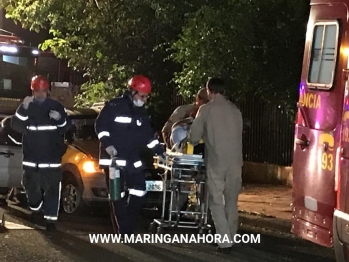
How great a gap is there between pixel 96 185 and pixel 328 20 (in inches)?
191

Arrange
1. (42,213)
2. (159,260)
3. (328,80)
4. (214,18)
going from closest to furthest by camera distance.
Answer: (328,80), (159,260), (42,213), (214,18)

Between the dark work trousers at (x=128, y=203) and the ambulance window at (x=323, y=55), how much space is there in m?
2.47

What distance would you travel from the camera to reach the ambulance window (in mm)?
7349

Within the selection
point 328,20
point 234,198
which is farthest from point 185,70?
point 328,20

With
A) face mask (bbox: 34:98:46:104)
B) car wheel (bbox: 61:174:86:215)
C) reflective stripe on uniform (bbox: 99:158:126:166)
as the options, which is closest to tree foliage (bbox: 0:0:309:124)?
car wheel (bbox: 61:174:86:215)

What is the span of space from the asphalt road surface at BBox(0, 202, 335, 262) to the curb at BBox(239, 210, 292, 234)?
9.1 inches

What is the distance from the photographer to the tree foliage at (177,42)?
12867mm

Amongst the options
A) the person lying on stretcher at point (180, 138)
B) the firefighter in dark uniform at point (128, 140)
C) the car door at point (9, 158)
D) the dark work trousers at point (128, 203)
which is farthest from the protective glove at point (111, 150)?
the car door at point (9, 158)

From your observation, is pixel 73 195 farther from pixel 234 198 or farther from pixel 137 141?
pixel 234 198

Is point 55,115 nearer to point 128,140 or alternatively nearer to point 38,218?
point 128,140

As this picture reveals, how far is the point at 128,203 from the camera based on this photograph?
9.31 metres

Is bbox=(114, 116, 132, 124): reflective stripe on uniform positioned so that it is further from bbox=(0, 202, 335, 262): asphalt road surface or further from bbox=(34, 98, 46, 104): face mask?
bbox=(0, 202, 335, 262): asphalt road surface

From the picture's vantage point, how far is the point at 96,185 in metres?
11.2

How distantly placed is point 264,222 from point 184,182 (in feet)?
6.79
